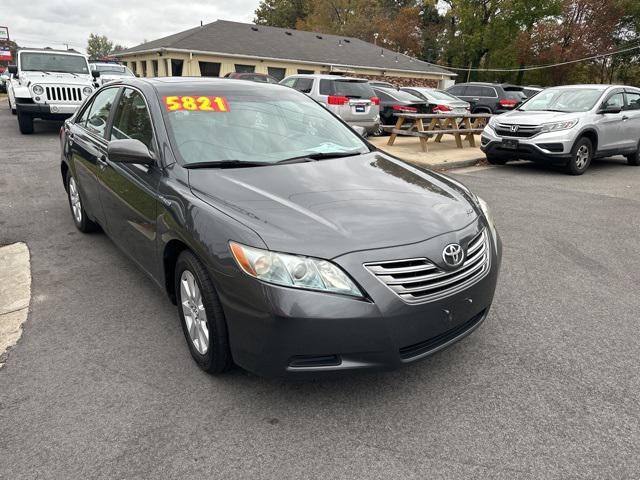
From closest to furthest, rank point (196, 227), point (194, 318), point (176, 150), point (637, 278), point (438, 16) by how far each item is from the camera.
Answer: point (196, 227) → point (194, 318) → point (176, 150) → point (637, 278) → point (438, 16)

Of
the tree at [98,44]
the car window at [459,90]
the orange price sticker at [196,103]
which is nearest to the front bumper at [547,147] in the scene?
the orange price sticker at [196,103]

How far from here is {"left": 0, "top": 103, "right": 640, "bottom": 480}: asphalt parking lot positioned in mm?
2244

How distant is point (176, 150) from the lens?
3.19m

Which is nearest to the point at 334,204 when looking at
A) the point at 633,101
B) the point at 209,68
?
the point at 633,101

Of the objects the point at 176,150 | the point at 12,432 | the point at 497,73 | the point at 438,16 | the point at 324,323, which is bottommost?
the point at 12,432

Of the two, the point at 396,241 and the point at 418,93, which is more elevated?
the point at 418,93

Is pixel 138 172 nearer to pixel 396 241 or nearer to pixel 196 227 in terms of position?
pixel 196 227

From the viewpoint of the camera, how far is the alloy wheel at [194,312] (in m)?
2.77

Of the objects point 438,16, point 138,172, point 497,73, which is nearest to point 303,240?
point 138,172

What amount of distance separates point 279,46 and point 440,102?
809 inches

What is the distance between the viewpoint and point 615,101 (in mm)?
10070

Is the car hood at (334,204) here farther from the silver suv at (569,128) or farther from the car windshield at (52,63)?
the car windshield at (52,63)

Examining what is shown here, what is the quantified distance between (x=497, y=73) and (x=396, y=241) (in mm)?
51942

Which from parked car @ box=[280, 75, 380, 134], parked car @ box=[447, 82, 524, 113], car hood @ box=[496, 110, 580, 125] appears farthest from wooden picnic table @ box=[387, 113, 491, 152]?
parked car @ box=[447, 82, 524, 113]
